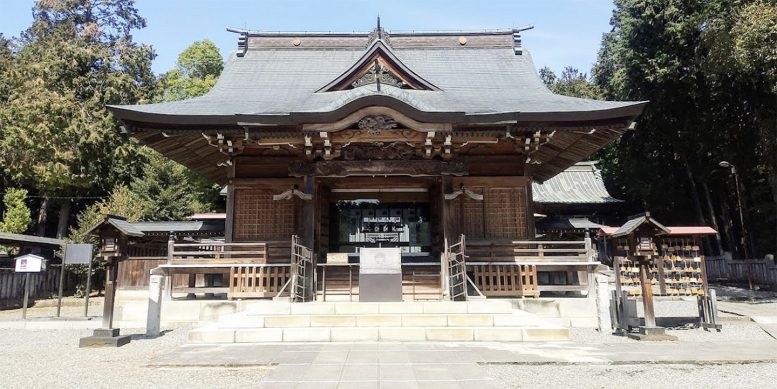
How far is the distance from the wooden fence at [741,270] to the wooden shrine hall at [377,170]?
1306cm

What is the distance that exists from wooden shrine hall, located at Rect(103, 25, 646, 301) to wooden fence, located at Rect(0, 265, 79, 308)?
33.9ft

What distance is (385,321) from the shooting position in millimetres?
8031

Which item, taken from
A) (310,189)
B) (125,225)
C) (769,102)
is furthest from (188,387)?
(769,102)

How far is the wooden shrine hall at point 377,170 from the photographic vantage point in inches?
389

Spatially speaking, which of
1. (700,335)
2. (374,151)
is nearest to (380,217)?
Answer: (374,151)

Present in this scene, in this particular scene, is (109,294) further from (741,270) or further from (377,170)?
(741,270)

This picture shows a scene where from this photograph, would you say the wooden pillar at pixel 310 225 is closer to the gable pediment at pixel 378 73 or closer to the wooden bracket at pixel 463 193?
the gable pediment at pixel 378 73

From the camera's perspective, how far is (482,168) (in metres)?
11.7

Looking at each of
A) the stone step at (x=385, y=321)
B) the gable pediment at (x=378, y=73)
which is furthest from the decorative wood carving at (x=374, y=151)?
the stone step at (x=385, y=321)

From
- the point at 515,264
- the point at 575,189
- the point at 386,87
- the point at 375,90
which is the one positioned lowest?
the point at 515,264

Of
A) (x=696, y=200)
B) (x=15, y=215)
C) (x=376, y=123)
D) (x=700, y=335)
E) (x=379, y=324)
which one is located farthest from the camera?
(x=696, y=200)

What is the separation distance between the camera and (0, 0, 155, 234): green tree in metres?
25.3

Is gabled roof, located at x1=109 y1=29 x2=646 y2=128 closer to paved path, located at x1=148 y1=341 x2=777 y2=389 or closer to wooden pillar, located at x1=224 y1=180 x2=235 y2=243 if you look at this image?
wooden pillar, located at x1=224 y1=180 x2=235 y2=243

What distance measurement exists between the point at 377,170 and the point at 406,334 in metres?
4.44
